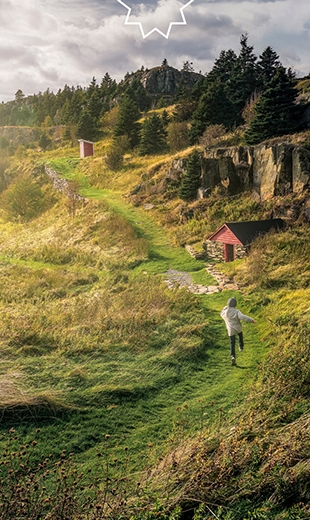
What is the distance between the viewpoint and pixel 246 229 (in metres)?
19.6

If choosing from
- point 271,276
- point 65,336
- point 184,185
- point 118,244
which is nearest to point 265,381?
point 65,336

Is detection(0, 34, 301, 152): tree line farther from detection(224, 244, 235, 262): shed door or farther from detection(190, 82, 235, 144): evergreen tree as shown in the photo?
detection(224, 244, 235, 262): shed door

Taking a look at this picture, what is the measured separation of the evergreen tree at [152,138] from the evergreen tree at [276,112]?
14544 millimetres

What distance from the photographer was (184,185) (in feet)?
92.8

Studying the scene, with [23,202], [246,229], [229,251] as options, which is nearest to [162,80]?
[23,202]

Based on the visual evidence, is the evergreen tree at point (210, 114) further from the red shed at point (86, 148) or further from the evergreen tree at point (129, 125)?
the red shed at point (86, 148)

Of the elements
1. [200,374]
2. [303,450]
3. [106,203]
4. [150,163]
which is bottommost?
[200,374]

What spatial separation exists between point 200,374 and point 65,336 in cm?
406

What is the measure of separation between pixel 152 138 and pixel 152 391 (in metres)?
36.3

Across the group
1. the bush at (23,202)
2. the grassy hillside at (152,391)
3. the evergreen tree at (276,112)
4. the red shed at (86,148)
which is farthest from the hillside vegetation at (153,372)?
the red shed at (86,148)

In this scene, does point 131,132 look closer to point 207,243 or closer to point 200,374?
point 207,243

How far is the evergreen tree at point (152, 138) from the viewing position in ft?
134

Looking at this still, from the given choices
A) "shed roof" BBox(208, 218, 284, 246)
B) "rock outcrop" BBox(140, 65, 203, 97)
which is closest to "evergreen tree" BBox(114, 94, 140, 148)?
"shed roof" BBox(208, 218, 284, 246)

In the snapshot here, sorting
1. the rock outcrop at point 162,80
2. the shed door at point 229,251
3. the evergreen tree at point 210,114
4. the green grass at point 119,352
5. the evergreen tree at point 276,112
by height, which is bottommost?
the green grass at point 119,352
